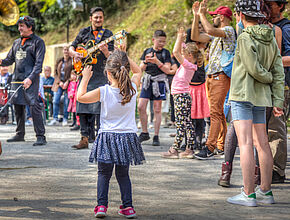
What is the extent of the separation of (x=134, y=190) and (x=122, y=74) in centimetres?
142

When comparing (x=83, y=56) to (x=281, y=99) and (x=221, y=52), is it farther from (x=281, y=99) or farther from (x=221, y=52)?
(x=281, y=99)

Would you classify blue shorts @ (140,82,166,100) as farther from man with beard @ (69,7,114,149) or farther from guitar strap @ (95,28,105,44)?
guitar strap @ (95,28,105,44)

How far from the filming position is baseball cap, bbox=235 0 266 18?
14.9 ft

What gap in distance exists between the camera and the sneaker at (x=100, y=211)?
13.1 ft

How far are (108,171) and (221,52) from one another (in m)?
2.94

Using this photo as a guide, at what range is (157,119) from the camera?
8.72 m

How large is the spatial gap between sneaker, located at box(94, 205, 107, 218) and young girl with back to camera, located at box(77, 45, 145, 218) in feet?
0.32

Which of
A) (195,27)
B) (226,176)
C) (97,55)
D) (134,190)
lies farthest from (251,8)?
(97,55)

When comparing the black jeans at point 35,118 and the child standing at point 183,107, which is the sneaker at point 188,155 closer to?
the child standing at point 183,107

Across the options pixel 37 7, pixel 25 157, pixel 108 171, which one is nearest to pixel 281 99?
pixel 108 171

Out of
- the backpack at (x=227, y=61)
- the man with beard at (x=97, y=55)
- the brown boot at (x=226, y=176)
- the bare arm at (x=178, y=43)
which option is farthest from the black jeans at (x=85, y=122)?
the brown boot at (x=226, y=176)

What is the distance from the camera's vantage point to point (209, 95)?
6.82 metres

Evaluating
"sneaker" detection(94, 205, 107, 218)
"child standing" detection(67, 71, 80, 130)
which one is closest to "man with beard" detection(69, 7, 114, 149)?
"sneaker" detection(94, 205, 107, 218)

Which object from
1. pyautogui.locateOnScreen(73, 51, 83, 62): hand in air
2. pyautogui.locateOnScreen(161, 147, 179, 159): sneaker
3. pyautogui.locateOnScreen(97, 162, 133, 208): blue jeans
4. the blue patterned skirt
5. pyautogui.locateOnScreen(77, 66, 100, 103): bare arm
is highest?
pyautogui.locateOnScreen(73, 51, 83, 62): hand in air
